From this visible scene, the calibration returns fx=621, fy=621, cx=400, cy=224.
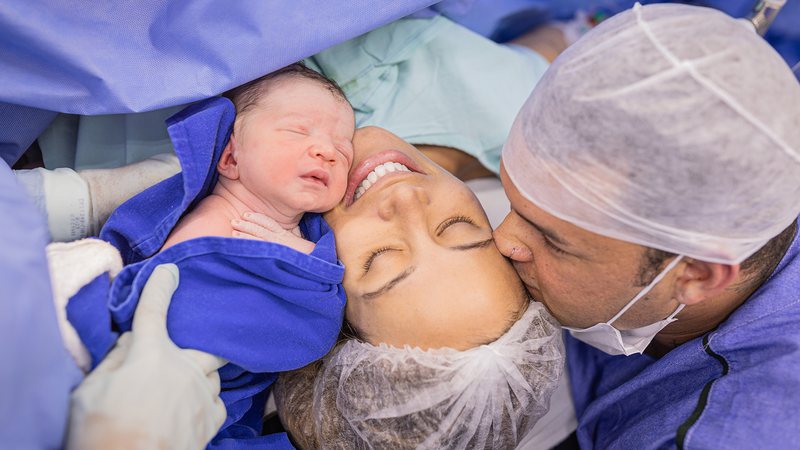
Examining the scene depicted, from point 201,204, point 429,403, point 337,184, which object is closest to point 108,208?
point 201,204

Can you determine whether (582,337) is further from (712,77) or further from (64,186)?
(64,186)

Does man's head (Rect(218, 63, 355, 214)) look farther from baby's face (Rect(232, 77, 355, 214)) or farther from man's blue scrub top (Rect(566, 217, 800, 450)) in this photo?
man's blue scrub top (Rect(566, 217, 800, 450))

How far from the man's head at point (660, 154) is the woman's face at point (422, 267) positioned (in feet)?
0.52

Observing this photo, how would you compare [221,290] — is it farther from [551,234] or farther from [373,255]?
[551,234]

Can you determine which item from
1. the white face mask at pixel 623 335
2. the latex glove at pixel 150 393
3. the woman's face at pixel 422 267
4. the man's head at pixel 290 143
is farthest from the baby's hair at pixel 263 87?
the white face mask at pixel 623 335

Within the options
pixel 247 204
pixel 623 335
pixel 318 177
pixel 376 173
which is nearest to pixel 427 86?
pixel 376 173

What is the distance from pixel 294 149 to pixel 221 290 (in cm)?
37

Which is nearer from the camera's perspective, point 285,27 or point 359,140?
point 285,27

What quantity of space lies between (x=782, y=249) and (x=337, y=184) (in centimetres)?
104

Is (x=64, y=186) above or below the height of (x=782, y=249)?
below

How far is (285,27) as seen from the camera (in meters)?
1.53

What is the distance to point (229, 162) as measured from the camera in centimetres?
158

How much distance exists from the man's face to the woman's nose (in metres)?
0.19

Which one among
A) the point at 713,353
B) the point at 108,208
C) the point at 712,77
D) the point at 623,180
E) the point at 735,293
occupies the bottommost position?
the point at 108,208
